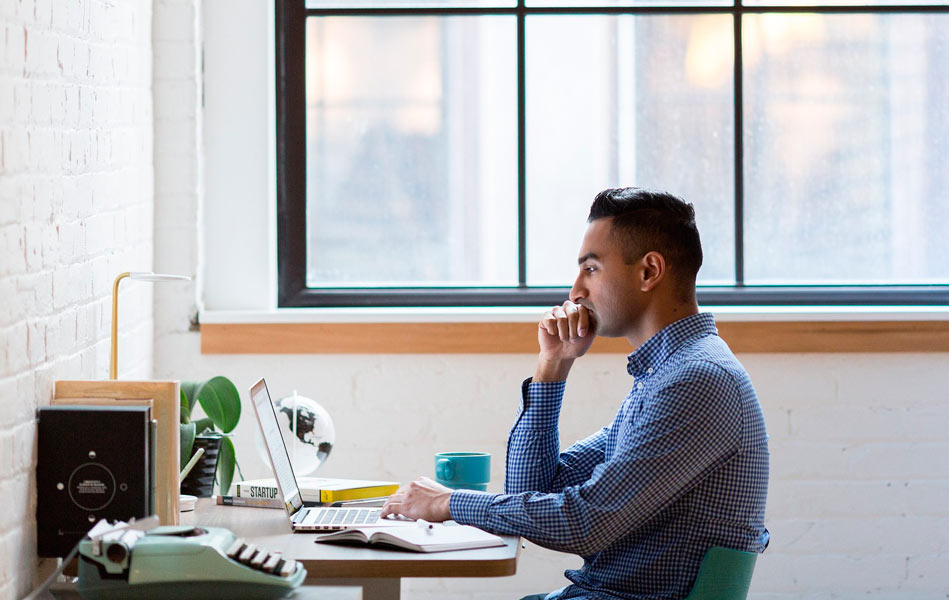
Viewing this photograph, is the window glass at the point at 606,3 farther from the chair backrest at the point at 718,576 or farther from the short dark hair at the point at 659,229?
the chair backrest at the point at 718,576

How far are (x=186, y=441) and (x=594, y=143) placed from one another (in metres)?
1.47

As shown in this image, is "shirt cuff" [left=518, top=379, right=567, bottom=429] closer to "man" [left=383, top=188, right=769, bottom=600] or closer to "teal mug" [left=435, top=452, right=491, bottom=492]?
"man" [left=383, top=188, right=769, bottom=600]

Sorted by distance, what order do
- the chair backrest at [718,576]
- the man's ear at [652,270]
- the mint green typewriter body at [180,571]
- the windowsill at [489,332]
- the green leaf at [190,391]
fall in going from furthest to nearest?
the windowsill at [489,332]
the green leaf at [190,391]
the man's ear at [652,270]
the chair backrest at [718,576]
the mint green typewriter body at [180,571]

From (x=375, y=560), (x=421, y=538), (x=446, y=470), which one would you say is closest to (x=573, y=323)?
(x=446, y=470)

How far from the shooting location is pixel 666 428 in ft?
5.98

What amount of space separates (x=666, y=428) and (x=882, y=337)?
1.38 m

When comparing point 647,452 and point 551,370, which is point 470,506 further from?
point 551,370

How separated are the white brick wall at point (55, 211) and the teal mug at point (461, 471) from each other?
0.69 m

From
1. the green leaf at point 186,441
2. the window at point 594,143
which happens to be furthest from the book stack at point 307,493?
the window at point 594,143

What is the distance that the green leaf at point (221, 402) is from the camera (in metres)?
2.35

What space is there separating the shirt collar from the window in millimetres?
1010

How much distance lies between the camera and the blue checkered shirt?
1.82 meters

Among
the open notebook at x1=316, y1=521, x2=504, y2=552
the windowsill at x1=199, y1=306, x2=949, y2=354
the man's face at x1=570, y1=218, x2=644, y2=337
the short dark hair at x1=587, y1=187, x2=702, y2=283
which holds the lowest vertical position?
the open notebook at x1=316, y1=521, x2=504, y2=552

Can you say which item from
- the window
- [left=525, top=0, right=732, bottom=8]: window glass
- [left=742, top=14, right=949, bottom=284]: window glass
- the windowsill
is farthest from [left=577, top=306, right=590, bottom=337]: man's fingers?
[left=525, top=0, right=732, bottom=8]: window glass
